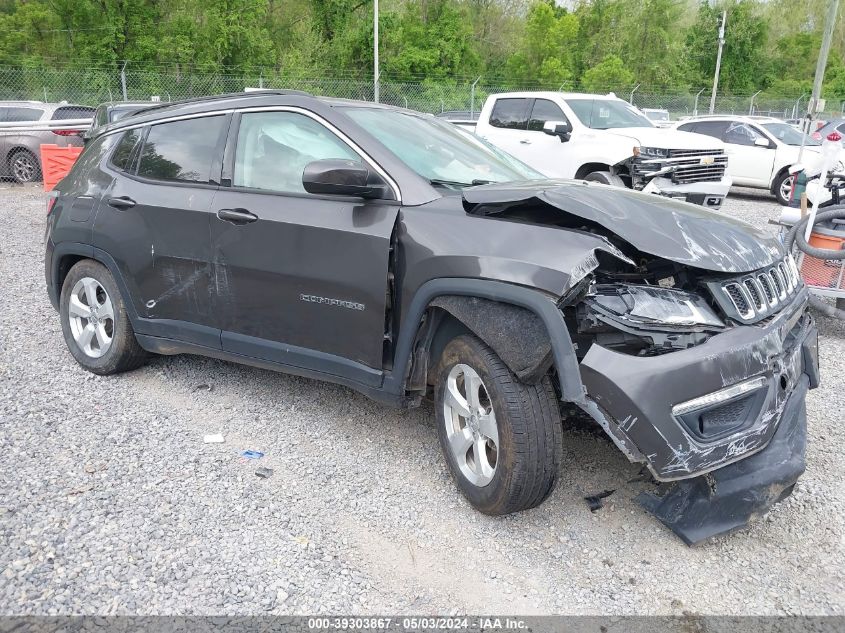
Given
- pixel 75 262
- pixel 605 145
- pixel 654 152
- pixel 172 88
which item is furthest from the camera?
pixel 172 88

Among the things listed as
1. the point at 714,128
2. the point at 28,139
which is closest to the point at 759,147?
the point at 714,128

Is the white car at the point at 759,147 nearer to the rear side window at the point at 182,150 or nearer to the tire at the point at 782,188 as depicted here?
the tire at the point at 782,188

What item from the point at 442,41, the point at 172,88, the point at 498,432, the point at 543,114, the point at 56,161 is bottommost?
the point at 498,432

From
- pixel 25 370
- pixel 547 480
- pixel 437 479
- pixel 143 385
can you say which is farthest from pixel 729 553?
pixel 25 370

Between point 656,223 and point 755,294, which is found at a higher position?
point 656,223

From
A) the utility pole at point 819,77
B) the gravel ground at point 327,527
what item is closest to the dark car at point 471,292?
the gravel ground at point 327,527

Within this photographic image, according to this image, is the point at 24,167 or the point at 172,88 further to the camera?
the point at 172,88

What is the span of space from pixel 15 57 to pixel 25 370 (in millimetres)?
36105

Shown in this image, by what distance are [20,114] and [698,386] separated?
16.3 meters

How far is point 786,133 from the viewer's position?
48.0ft

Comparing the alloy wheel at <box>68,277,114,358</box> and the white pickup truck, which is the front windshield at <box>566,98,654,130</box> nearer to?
the white pickup truck

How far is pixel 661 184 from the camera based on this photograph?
9.86 m

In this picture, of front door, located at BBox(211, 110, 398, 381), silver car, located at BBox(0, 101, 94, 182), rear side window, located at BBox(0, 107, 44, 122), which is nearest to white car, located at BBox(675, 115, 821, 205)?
front door, located at BBox(211, 110, 398, 381)

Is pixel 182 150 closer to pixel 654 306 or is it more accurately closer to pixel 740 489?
pixel 654 306
